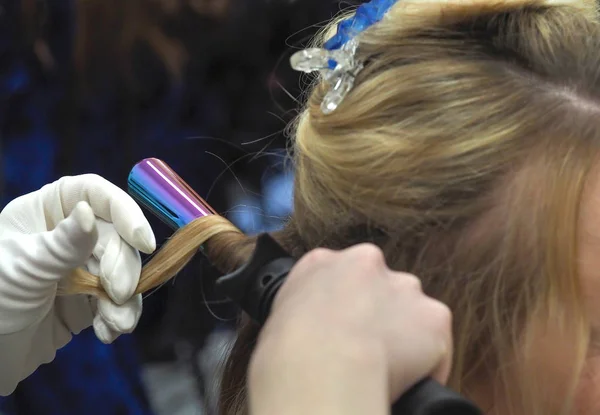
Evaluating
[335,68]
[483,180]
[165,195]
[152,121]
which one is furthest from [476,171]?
[152,121]

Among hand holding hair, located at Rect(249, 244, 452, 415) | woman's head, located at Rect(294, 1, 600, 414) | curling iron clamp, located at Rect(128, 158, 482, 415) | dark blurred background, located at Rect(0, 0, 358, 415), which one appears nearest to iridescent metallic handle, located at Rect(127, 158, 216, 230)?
curling iron clamp, located at Rect(128, 158, 482, 415)

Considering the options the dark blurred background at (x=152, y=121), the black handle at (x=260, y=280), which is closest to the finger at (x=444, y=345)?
the black handle at (x=260, y=280)

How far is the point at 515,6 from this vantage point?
0.72 metres

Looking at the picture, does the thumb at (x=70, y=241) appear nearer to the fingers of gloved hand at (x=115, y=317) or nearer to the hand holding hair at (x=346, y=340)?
the fingers of gloved hand at (x=115, y=317)

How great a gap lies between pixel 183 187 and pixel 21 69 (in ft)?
2.03

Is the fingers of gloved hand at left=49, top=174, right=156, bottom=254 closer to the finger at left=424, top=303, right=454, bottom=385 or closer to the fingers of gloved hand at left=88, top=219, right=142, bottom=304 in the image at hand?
the fingers of gloved hand at left=88, top=219, right=142, bottom=304

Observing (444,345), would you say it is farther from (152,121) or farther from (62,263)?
(152,121)

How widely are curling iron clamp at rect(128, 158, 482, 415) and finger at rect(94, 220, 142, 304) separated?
5 cm

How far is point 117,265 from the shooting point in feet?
A: 2.39

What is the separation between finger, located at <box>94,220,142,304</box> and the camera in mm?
728

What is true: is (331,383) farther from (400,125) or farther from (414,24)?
(414,24)

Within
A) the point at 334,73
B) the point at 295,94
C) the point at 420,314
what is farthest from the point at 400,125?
the point at 295,94

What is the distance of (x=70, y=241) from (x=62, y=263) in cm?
3

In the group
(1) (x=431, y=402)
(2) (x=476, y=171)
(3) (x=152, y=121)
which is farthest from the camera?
(3) (x=152, y=121)
